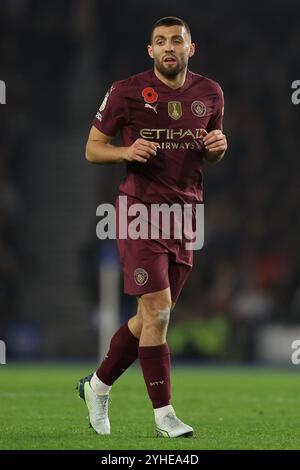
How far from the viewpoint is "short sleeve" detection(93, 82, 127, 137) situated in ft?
20.0

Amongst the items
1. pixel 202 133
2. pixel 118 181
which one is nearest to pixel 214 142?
pixel 202 133

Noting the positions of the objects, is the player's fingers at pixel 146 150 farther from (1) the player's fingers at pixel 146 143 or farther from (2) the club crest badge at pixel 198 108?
(2) the club crest badge at pixel 198 108

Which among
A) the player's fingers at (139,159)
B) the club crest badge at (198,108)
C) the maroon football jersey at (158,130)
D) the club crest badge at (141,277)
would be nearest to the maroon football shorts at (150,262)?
the club crest badge at (141,277)

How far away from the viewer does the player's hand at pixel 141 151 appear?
5848 mm

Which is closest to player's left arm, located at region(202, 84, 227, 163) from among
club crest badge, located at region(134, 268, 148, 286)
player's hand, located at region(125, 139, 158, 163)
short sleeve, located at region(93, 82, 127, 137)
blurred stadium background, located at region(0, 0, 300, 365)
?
player's hand, located at region(125, 139, 158, 163)

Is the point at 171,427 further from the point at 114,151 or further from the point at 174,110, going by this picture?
the point at 174,110

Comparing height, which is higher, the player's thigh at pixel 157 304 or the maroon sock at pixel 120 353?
the player's thigh at pixel 157 304

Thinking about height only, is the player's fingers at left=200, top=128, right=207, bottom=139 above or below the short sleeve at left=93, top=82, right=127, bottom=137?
below

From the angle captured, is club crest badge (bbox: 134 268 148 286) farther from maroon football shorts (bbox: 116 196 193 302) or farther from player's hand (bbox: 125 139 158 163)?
player's hand (bbox: 125 139 158 163)

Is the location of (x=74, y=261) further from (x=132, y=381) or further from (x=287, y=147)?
(x=132, y=381)

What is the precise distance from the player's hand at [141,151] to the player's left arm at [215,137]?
12.3 inches

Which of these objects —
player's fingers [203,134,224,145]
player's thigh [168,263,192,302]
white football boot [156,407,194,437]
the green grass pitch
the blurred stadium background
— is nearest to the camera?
the green grass pitch
